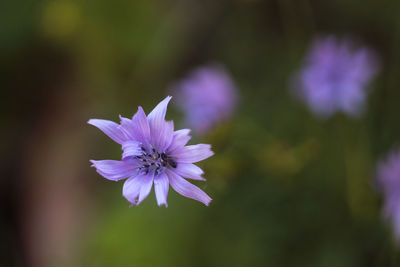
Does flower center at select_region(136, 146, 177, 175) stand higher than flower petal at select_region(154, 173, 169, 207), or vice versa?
flower center at select_region(136, 146, 177, 175)

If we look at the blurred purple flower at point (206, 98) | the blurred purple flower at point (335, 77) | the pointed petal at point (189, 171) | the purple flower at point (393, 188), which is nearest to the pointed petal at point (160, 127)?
the pointed petal at point (189, 171)

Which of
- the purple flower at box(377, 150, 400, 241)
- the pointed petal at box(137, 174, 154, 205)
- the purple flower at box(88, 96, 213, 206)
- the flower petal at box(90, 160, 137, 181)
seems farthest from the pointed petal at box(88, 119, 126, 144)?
the purple flower at box(377, 150, 400, 241)

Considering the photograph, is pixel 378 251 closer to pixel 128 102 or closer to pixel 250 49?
pixel 250 49

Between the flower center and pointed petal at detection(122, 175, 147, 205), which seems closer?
pointed petal at detection(122, 175, 147, 205)

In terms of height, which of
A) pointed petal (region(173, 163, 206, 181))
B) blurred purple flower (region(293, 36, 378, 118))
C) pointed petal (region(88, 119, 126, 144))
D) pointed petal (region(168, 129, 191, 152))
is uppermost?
blurred purple flower (region(293, 36, 378, 118))

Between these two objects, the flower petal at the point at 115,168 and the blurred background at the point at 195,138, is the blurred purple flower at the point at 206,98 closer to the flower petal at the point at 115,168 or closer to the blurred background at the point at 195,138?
the blurred background at the point at 195,138

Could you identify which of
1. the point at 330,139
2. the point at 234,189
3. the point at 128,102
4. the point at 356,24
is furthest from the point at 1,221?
the point at 356,24

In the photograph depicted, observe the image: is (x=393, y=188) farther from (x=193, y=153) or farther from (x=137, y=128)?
(x=137, y=128)

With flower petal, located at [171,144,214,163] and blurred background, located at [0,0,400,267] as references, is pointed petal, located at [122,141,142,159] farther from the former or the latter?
blurred background, located at [0,0,400,267]
